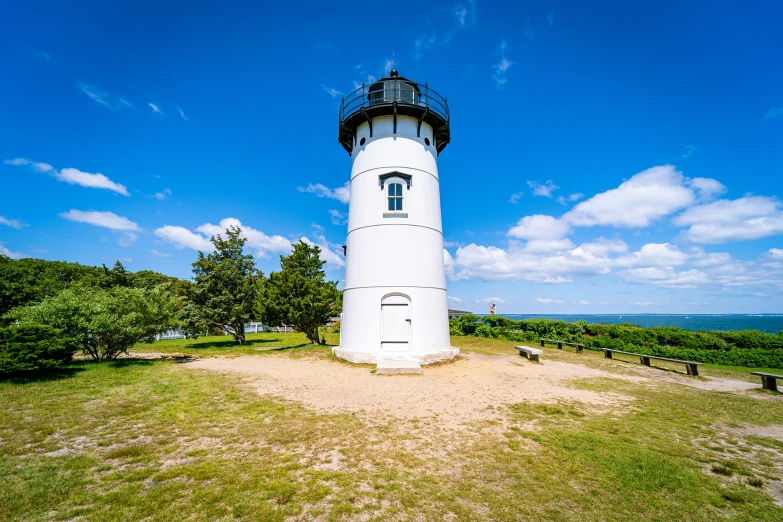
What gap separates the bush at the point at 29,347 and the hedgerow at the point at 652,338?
23.5m

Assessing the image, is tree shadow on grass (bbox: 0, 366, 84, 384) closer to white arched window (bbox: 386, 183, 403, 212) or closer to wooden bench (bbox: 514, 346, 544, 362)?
white arched window (bbox: 386, 183, 403, 212)

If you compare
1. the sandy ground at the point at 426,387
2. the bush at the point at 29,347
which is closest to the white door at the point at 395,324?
the sandy ground at the point at 426,387

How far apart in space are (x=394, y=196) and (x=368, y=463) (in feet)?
38.2

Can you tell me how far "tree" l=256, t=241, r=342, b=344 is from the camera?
64.4 ft

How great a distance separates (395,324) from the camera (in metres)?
14.1

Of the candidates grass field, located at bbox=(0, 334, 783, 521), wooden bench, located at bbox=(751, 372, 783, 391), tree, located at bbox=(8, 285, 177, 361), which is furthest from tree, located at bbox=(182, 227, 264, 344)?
wooden bench, located at bbox=(751, 372, 783, 391)

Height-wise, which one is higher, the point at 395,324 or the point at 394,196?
the point at 394,196

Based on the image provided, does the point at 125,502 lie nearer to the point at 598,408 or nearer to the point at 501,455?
the point at 501,455

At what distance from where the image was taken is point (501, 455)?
17.5ft

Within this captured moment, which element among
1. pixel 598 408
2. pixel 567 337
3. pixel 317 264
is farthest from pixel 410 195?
pixel 567 337

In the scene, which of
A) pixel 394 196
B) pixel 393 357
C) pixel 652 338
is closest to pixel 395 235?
pixel 394 196

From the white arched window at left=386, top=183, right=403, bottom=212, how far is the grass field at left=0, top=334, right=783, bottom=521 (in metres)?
9.52

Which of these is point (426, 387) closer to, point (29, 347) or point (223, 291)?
point (29, 347)

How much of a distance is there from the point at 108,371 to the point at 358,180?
1232cm
